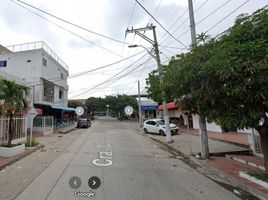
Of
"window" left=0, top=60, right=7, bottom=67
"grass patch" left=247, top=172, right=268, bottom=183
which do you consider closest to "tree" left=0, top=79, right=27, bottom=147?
"grass patch" left=247, top=172, right=268, bottom=183

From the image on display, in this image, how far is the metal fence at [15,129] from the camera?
15.5 metres

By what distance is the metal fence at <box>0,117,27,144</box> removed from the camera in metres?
15.5

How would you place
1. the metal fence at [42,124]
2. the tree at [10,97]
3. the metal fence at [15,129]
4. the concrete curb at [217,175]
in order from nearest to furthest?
→ 1. the concrete curb at [217,175]
2. the tree at [10,97]
3. the metal fence at [15,129]
4. the metal fence at [42,124]

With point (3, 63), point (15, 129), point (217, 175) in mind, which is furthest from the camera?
point (3, 63)

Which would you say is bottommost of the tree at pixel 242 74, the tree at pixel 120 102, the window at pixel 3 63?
the tree at pixel 242 74

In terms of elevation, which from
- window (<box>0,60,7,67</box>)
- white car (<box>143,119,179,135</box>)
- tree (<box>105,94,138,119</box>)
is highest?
window (<box>0,60,7,67</box>)

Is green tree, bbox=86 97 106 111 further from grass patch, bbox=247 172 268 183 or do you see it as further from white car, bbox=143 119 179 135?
grass patch, bbox=247 172 268 183

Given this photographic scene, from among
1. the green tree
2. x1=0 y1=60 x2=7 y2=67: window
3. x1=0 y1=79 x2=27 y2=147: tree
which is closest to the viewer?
x1=0 y1=79 x2=27 y2=147: tree

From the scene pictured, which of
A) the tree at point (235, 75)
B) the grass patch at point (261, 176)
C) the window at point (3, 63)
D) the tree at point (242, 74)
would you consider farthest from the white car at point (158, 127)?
the window at point (3, 63)

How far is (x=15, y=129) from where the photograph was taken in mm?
17656

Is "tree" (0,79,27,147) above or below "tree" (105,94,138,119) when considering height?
below

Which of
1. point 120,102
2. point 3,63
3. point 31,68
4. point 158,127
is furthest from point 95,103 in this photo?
point 158,127

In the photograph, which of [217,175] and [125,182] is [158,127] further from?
[125,182]

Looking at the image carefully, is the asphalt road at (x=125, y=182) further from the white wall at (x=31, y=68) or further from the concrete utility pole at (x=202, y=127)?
the white wall at (x=31, y=68)
